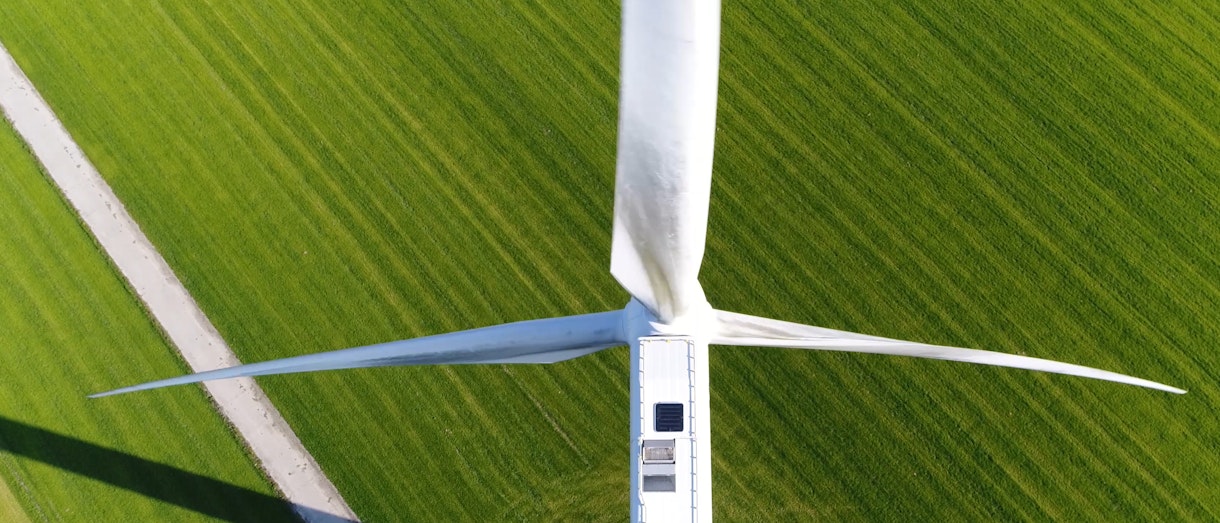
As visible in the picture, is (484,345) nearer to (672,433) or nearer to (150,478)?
(672,433)

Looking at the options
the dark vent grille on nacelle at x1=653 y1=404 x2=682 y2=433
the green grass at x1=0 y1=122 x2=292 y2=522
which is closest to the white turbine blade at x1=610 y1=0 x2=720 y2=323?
the dark vent grille on nacelle at x1=653 y1=404 x2=682 y2=433

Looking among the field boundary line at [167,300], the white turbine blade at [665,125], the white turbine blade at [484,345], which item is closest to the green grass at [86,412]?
the field boundary line at [167,300]

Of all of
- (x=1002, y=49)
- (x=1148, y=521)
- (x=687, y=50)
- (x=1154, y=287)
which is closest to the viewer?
(x=687, y=50)

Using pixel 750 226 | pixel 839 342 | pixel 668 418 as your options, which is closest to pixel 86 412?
pixel 668 418

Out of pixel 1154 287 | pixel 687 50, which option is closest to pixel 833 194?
pixel 1154 287

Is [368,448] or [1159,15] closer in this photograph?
[368,448]

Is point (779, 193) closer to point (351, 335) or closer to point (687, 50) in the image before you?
point (351, 335)

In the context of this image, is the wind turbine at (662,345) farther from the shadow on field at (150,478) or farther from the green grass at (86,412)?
the green grass at (86,412)
